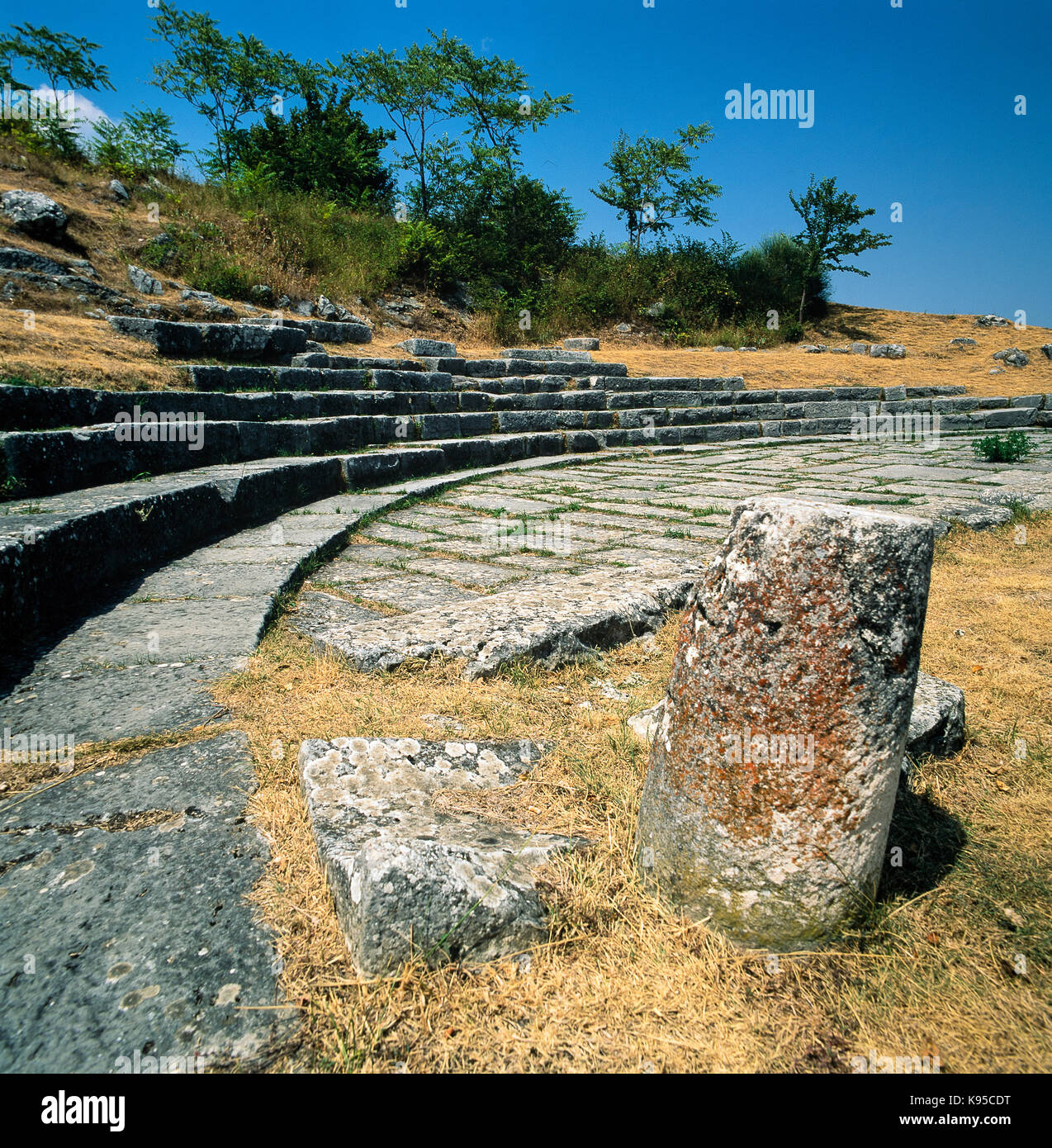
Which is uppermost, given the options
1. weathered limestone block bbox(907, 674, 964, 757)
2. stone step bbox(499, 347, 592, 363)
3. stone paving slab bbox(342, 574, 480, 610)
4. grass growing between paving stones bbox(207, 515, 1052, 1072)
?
stone step bbox(499, 347, 592, 363)

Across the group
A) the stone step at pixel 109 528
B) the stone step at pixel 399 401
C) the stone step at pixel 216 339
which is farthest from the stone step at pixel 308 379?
the stone step at pixel 109 528

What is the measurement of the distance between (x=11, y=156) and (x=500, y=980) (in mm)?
12883

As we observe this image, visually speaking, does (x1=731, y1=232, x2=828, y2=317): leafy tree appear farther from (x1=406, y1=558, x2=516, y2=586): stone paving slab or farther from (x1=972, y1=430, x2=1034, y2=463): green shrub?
(x1=406, y1=558, x2=516, y2=586): stone paving slab

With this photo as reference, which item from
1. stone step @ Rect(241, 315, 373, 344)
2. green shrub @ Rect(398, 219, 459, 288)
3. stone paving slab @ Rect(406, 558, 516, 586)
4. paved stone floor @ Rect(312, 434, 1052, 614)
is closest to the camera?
stone paving slab @ Rect(406, 558, 516, 586)

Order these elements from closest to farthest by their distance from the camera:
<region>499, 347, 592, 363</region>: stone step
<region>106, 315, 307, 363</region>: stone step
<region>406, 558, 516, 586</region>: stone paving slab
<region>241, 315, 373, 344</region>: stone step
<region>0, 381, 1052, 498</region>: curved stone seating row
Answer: <region>406, 558, 516, 586</region>: stone paving slab → <region>0, 381, 1052, 498</region>: curved stone seating row → <region>106, 315, 307, 363</region>: stone step → <region>241, 315, 373, 344</region>: stone step → <region>499, 347, 592, 363</region>: stone step

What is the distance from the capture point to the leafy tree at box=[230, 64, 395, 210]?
1784 cm

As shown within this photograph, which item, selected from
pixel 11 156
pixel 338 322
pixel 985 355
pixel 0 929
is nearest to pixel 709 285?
pixel 985 355

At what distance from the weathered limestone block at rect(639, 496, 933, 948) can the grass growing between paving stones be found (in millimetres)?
113

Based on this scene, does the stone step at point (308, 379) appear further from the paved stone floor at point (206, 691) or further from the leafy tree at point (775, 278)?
the leafy tree at point (775, 278)

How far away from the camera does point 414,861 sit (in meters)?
1.36

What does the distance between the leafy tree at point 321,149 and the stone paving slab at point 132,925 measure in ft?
60.1

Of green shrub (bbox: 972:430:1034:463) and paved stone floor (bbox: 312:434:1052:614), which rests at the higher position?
green shrub (bbox: 972:430:1034:463)

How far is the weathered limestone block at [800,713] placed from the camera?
1.32m

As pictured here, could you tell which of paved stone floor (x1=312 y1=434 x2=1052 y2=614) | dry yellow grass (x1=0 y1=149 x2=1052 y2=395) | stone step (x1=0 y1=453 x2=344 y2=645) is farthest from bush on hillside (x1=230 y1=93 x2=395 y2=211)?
stone step (x1=0 y1=453 x2=344 y2=645)
